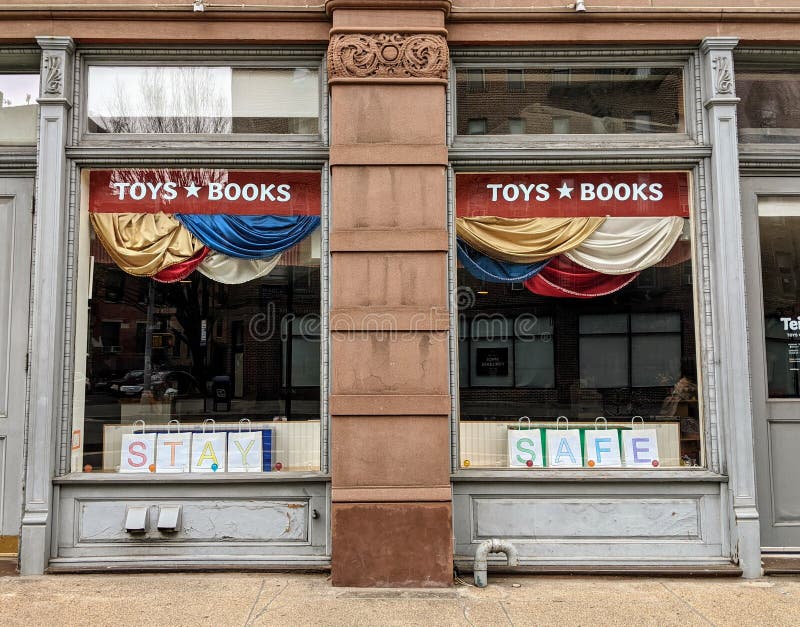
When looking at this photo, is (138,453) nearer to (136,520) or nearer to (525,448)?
(136,520)

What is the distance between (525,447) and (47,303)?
428 cm

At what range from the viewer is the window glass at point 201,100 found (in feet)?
20.3

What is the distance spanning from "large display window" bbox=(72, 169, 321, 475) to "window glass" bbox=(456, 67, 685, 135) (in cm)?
172

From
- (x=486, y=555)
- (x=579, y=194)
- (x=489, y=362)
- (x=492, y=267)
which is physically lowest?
(x=486, y=555)

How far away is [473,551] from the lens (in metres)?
5.71

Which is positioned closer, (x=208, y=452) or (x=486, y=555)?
(x=486, y=555)

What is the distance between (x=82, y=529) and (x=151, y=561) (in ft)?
2.12

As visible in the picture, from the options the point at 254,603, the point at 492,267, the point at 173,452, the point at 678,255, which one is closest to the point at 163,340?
the point at 173,452

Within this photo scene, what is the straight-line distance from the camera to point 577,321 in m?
6.17

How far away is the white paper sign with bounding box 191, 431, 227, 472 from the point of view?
6.01 meters

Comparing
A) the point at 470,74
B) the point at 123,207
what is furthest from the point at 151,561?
the point at 470,74

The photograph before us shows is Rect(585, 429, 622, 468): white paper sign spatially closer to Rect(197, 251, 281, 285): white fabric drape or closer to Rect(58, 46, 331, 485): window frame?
Rect(58, 46, 331, 485): window frame

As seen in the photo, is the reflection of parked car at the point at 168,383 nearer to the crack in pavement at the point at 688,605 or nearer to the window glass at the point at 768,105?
the crack in pavement at the point at 688,605

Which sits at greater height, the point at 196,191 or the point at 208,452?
the point at 196,191
